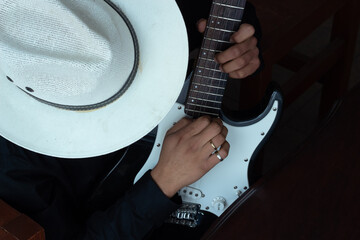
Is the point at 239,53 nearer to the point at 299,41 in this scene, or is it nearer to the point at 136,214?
the point at 136,214

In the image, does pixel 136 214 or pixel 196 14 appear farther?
pixel 196 14

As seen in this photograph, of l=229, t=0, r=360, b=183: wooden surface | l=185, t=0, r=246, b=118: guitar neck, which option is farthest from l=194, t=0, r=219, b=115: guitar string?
l=229, t=0, r=360, b=183: wooden surface

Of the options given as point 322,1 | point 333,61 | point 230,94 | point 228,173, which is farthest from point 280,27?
point 230,94

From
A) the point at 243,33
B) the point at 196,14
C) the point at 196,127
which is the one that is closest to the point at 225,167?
the point at 196,127

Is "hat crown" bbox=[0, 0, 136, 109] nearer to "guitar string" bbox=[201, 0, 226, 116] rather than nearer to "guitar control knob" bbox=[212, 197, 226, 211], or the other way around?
"guitar string" bbox=[201, 0, 226, 116]

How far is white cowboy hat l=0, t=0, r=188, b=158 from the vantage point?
2.48ft

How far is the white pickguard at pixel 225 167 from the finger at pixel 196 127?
10cm

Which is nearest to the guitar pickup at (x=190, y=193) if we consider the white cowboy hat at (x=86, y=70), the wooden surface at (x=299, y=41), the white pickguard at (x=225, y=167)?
the white pickguard at (x=225, y=167)

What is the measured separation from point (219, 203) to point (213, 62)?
317 millimetres

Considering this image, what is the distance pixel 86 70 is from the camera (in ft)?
2.60

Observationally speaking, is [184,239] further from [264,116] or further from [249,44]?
[249,44]

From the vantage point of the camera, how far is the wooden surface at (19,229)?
0.74 metres

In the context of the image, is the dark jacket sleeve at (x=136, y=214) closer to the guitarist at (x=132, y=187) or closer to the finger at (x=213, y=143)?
the guitarist at (x=132, y=187)

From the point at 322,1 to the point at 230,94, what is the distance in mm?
649
